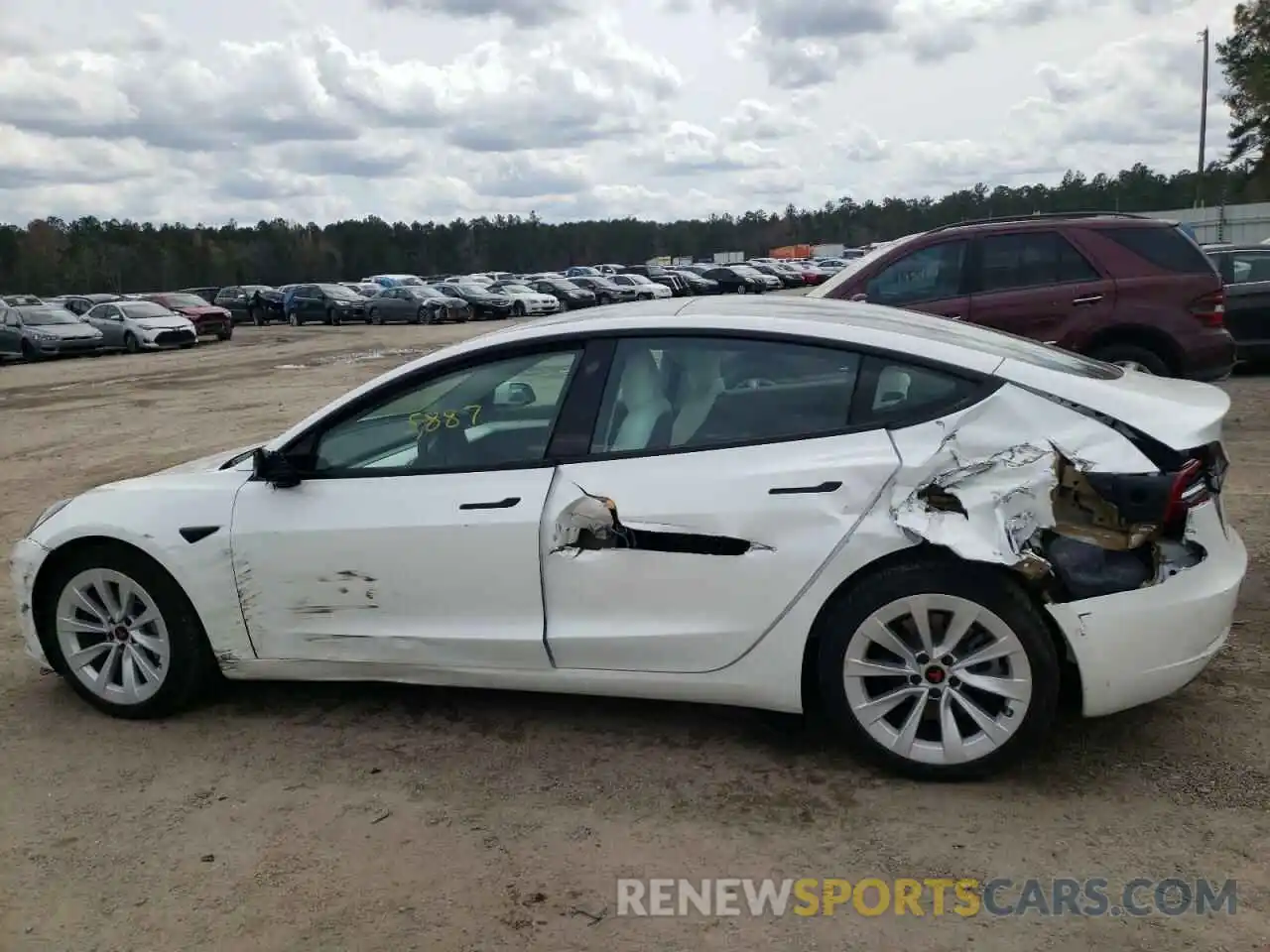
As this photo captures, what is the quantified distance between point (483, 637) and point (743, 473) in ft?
3.62

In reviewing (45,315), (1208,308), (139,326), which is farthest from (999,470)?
(45,315)

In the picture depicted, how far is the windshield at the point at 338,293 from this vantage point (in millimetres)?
41188

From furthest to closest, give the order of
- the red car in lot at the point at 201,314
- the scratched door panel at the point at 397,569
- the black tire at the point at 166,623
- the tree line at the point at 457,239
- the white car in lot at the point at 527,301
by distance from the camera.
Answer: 1. the tree line at the point at 457,239
2. the white car in lot at the point at 527,301
3. the red car in lot at the point at 201,314
4. the black tire at the point at 166,623
5. the scratched door panel at the point at 397,569

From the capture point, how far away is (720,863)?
3.19 m

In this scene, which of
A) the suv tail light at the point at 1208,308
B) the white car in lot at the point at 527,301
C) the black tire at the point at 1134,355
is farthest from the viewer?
the white car in lot at the point at 527,301

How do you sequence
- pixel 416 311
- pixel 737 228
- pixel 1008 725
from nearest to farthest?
pixel 1008 725, pixel 416 311, pixel 737 228

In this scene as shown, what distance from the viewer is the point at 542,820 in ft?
11.5

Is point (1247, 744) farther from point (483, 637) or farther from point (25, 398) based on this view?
point (25, 398)

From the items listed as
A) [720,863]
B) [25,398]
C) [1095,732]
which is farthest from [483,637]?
[25,398]

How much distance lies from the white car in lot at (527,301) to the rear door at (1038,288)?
31200 mm

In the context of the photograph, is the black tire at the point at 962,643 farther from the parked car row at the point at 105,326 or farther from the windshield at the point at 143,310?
the windshield at the point at 143,310

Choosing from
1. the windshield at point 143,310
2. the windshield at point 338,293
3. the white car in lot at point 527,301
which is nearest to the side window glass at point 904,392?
the windshield at point 143,310

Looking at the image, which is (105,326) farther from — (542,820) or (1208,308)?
(542,820)

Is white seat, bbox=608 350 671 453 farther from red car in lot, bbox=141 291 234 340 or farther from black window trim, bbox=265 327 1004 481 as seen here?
red car in lot, bbox=141 291 234 340
